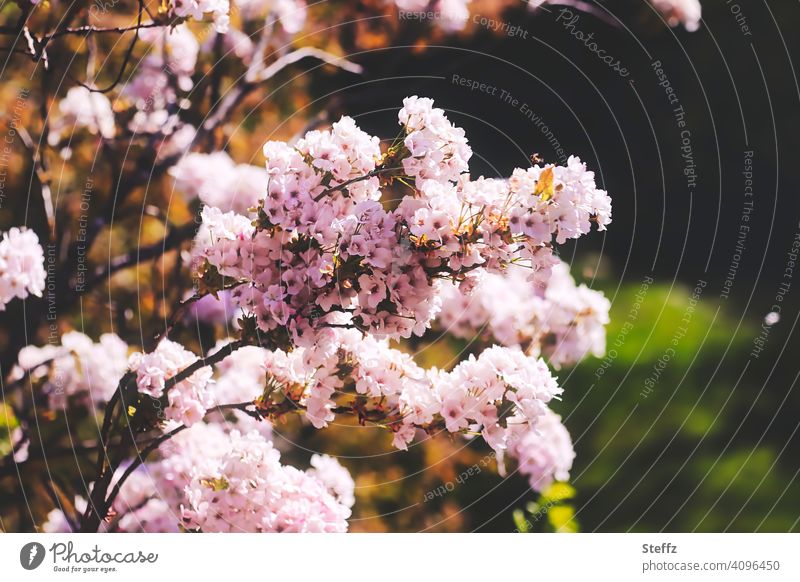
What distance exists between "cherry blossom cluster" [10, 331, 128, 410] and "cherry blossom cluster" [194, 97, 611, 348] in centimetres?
46

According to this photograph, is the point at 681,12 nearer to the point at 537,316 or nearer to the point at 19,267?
the point at 537,316

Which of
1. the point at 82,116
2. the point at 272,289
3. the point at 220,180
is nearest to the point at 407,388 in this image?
the point at 272,289

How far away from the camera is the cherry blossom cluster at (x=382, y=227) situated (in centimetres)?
83

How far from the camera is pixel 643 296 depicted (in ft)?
4.89

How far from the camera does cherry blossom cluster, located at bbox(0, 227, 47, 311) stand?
1.08m

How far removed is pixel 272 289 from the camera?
873 millimetres

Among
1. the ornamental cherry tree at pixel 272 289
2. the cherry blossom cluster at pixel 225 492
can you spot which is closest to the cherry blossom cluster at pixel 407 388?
the ornamental cherry tree at pixel 272 289

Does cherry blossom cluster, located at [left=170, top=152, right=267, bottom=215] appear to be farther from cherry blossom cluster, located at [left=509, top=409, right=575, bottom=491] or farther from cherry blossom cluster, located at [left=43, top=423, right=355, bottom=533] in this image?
cherry blossom cluster, located at [left=509, top=409, right=575, bottom=491]

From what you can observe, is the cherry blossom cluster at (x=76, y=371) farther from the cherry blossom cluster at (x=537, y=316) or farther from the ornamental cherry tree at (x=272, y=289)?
the cherry blossom cluster at (x=537, y=316)
